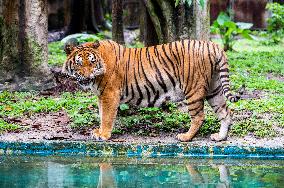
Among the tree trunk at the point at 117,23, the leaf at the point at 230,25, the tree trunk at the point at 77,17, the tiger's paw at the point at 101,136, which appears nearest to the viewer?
the tiger's paw at the point at 101,136

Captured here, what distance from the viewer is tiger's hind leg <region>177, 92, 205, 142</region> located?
8523 millimetres

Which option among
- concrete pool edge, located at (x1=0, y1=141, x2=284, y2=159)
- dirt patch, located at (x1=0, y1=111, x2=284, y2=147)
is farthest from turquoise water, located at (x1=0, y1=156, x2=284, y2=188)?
dirt patch, located at (x1=0, y1=111, x2=284, y2=147)

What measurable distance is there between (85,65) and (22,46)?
3.53 meters

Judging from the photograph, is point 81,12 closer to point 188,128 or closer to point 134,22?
point 134,22

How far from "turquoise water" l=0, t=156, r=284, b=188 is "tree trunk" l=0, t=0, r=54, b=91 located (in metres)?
3.78

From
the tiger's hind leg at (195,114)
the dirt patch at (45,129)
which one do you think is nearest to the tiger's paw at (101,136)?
the dirt patch at (45,129)

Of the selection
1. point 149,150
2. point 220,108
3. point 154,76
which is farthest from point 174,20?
point 149,150

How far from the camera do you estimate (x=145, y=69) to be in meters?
8.83

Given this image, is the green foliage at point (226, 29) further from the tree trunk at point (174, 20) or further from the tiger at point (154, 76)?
the tiger at point (154, 76)

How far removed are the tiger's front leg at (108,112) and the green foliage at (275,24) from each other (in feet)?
40.4

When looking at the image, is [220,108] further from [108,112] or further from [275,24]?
[275,24]

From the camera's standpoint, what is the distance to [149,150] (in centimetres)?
827

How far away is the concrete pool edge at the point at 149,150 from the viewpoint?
8203mm

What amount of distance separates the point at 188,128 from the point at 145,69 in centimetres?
97
